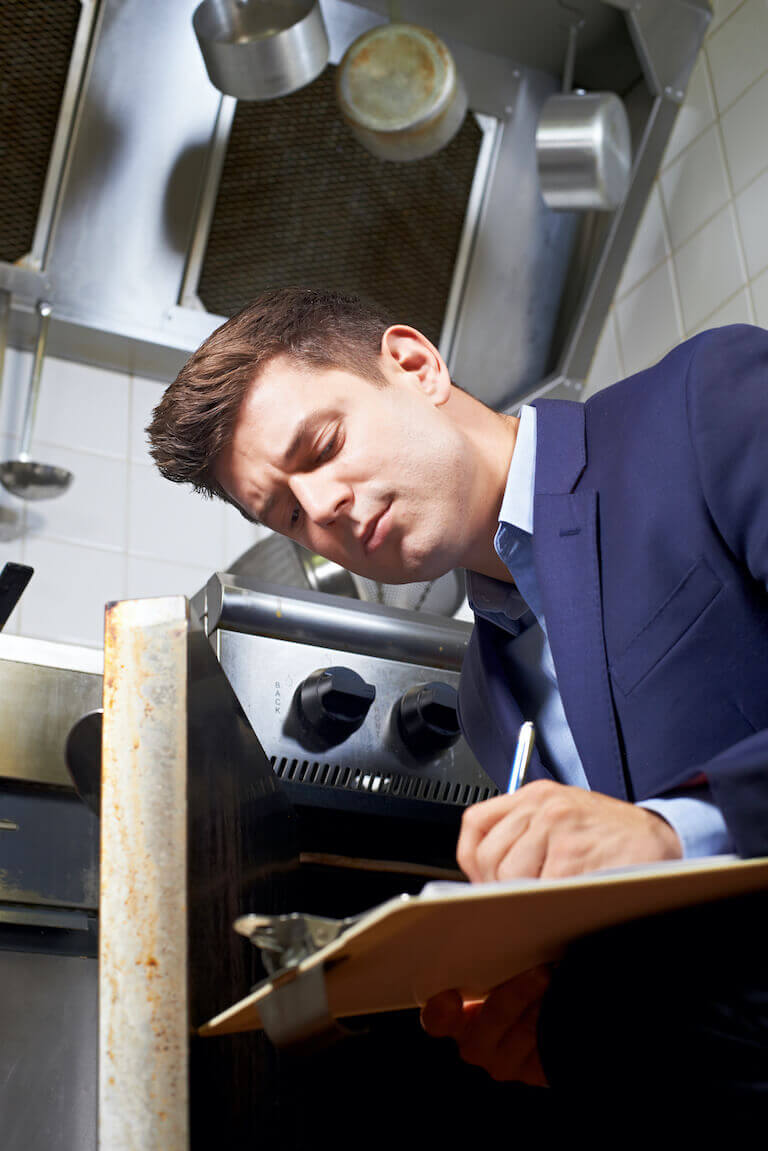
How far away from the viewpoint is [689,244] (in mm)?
1750

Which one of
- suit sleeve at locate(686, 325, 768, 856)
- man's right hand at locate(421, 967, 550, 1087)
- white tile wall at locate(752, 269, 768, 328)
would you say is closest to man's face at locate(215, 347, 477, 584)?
suit sleeve at locate(686, 325, 768, 856)

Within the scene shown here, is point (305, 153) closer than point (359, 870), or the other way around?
point (359, 870)

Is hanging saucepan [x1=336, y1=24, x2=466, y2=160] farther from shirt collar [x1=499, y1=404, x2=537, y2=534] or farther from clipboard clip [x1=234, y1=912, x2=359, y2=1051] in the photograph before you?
clipboard clip [x1=234, y1=912, x2=359, y2=1051]

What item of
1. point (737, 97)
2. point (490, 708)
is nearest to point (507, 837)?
point (490, 708)

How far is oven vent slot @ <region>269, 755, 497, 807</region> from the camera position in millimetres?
947

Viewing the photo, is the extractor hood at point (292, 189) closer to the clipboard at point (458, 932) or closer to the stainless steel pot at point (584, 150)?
the stainless steel pot at point (584, 150)

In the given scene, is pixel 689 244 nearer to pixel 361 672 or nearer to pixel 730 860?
pixel 361 672

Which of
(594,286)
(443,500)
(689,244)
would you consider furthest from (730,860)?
(594,286)

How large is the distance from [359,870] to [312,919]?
22.0 inches

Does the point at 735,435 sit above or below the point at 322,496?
above

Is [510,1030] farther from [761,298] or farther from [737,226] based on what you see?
[737,226]

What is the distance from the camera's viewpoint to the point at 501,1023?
1.99 ft

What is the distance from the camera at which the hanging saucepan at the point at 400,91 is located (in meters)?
1.64

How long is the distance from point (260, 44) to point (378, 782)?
1.10m
